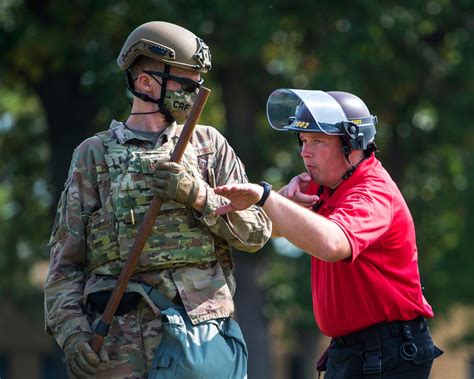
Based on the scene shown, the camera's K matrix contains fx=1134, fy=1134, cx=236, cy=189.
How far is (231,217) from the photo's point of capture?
16.3 feet

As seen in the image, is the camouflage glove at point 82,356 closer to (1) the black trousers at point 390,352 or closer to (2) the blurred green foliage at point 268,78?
(1) the black trousers at point 390,352

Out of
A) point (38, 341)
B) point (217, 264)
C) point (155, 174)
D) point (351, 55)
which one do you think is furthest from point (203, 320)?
point (38, 341)

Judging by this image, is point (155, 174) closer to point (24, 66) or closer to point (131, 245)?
point (131, 245)

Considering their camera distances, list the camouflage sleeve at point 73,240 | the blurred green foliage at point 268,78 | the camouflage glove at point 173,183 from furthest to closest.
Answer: the blurred green foliage at point 268,78 < the camouflage sleeve at point 73,240 < the camouflage glove at point 173,183

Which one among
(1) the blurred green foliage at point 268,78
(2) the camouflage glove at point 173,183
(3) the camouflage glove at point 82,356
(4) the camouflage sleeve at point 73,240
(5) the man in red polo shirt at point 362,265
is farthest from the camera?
(1) the blurred green foliage at point 268,78

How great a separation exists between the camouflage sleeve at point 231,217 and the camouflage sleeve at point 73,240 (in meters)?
0.53

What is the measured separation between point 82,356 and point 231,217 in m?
0.88

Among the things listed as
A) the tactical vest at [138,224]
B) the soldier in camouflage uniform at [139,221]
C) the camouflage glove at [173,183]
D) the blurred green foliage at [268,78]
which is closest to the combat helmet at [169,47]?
the soldier in camouflage uniform at [139,221]

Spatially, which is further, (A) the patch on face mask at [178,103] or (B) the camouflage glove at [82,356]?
(A) the patch on face mask at [178,103]

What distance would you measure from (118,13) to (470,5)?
6.02 metres

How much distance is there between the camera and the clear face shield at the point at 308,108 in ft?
18.4

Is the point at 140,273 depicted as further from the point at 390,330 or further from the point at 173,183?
the point at 390,330

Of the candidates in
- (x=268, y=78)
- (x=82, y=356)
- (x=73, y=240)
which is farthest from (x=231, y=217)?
(x=268, y=78)

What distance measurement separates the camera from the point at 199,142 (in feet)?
17.0
